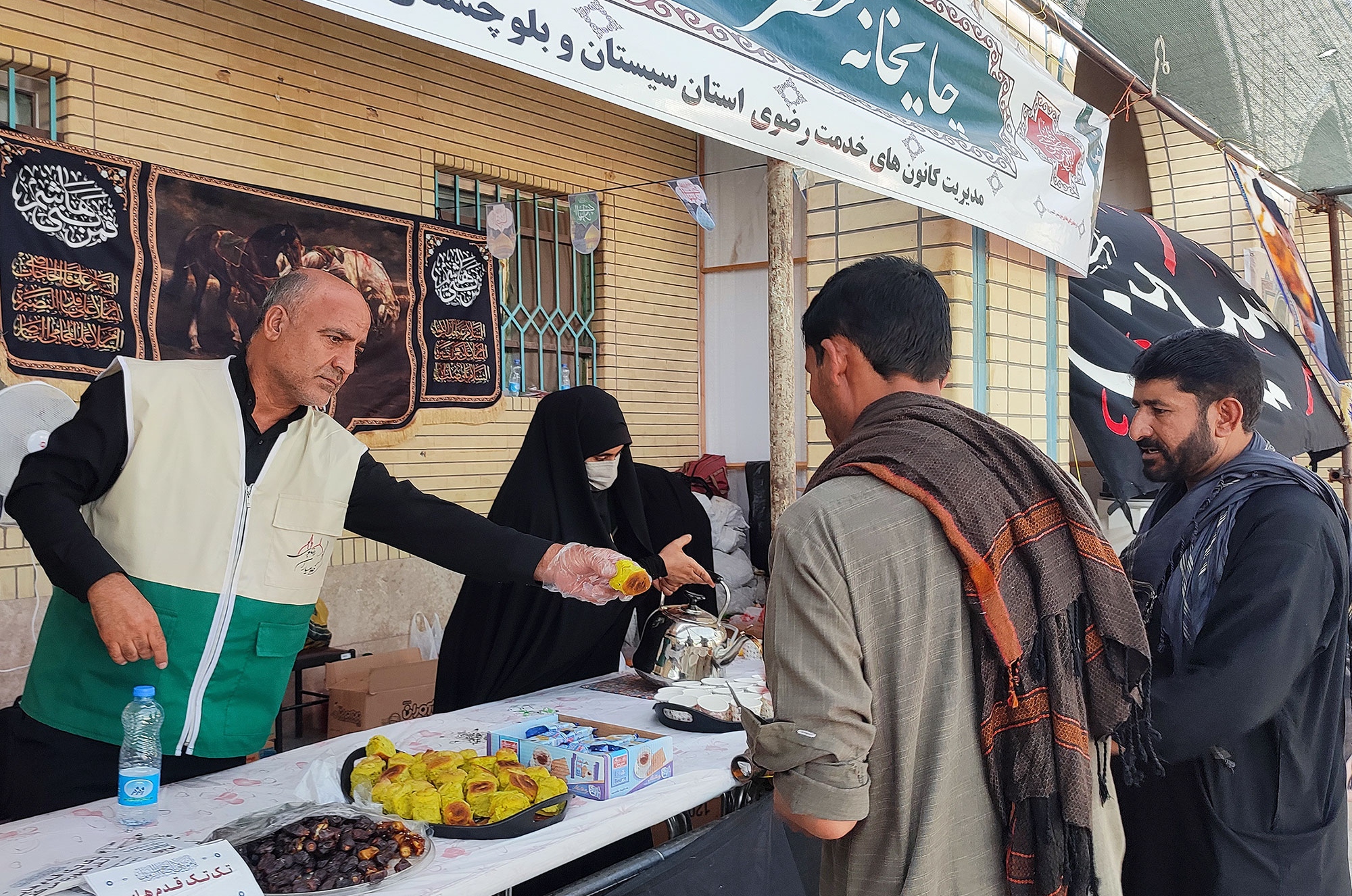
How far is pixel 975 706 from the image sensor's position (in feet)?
4.54

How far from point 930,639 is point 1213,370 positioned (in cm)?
114

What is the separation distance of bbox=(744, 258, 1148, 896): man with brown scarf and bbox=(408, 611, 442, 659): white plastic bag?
14.3 feet

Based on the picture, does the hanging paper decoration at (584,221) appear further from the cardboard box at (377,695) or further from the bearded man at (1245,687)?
the bearded man at (1245,687)

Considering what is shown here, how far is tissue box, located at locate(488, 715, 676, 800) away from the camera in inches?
73.9

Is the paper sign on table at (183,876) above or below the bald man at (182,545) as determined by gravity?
below

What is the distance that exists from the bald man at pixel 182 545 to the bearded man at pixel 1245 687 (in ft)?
5.58

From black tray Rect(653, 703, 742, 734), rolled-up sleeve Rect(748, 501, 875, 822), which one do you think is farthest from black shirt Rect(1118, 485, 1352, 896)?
black tray Rect(653, 703, 742, 734)

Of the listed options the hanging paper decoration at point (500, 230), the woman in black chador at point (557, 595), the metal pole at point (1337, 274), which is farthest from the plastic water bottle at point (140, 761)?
the metal pole at point (1337, 274)

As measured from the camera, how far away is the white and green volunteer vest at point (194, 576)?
77.0 inches

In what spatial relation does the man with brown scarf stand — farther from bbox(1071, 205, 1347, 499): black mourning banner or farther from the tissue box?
bbox(1071, 205, 1347, 499): black mourning banner

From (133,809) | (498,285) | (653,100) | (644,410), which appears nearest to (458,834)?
(133,809)

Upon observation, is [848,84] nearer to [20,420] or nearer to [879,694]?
[879,694]

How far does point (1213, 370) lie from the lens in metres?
2.07

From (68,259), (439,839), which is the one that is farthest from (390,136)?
(439,839)
